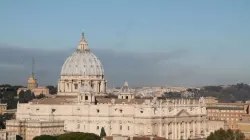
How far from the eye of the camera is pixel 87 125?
8481 cm

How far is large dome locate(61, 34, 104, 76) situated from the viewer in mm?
94938

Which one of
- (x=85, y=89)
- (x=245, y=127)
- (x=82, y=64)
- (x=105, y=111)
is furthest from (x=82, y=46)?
(x=245, y=127)

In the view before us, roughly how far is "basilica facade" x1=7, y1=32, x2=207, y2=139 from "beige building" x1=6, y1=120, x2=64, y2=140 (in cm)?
29

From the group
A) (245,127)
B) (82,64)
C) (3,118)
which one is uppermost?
(82,64)

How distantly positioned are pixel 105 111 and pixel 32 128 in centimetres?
824

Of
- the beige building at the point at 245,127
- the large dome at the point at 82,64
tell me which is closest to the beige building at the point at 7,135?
the large dome at the point at 82,64

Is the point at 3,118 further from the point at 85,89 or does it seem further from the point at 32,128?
the point at 32,128

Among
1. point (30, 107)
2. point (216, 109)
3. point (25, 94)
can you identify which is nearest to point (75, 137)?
point (30, 107)

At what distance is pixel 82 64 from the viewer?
313 feet

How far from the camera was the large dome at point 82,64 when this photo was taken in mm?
94938

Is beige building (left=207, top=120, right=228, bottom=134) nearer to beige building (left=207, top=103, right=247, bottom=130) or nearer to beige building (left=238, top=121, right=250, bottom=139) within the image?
beige building (left=238, top=121, right=250, bottom=139)

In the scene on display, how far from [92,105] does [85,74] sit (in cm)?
1049

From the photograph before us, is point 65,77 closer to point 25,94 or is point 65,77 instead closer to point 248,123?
point 248,123

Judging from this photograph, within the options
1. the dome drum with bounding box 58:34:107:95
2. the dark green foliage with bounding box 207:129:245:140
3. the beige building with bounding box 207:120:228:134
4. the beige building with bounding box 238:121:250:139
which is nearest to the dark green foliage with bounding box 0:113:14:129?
the dome drum with bounding box 58:34:107:95
